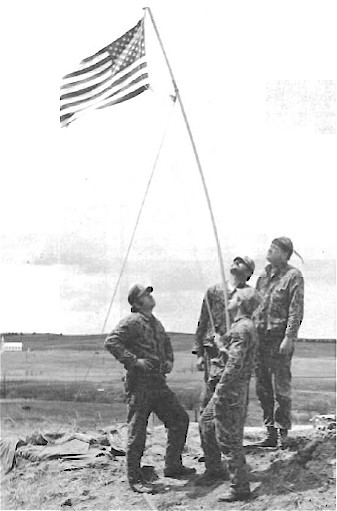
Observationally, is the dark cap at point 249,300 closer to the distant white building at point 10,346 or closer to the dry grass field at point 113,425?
the dry grass field at point 113,425

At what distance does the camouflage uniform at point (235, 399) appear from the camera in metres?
7.99

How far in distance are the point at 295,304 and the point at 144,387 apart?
152 centimetres

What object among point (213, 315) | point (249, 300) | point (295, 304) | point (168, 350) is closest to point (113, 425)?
point (168, 350)

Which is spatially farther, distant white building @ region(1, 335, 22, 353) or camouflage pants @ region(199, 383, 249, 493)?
distant white building @ region(1, 335, 22, 353)

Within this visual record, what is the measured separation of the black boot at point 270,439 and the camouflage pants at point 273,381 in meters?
0.05

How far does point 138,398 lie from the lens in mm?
8352

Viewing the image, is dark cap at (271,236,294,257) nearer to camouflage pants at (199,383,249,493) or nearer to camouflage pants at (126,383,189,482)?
camouflage pants at (199,383,249,493)

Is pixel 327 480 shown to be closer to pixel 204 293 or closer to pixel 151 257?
pixel 204 293

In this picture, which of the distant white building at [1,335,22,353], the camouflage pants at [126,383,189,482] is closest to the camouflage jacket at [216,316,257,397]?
the camouflage pants at [126,383,189,482]

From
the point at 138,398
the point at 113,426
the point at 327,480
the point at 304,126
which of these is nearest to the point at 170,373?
the point at 138,398

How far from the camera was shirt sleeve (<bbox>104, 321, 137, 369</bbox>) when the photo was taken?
27.1 ft

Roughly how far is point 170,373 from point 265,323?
0.96 meters

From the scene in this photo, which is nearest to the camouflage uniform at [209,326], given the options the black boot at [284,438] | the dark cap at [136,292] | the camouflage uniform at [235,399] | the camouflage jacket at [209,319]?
the camouflage jacket at [209,319]

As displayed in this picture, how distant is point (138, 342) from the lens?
8.36 metres
